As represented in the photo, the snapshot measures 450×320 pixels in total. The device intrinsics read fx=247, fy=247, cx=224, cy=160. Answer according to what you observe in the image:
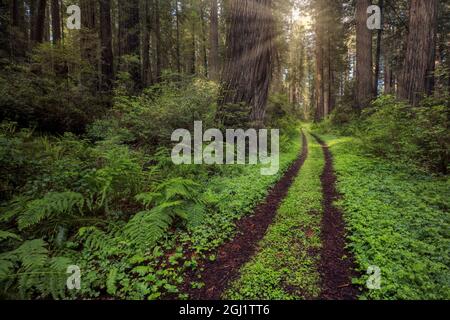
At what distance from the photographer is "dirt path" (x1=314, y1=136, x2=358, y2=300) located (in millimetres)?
2578

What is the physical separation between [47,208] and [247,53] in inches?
301

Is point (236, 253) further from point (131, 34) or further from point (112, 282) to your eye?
point (131, 34)

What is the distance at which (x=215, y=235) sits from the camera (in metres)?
3.62

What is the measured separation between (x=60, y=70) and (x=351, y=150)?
37.3 ft

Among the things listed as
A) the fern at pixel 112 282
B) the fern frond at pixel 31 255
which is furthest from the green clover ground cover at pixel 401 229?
the fern frond at pixel 31 255

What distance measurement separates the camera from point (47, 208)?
3281 millimetres

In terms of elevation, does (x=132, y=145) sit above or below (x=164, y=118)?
below

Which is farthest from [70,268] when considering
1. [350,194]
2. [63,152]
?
[350,194]

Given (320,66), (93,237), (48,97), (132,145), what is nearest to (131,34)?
(48,97)

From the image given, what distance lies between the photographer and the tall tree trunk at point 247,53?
8.57m

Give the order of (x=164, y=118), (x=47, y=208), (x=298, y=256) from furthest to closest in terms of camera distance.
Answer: (x=164, y=118) < (x=47, y=208) < (x=298, y=256)

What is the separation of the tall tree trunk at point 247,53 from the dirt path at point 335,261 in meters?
5.02

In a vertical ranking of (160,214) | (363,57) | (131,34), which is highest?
(131,34)
